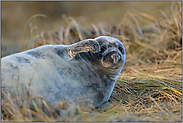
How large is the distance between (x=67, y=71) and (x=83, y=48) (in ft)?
0.76

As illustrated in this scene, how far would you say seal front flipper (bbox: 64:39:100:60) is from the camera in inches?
73.0

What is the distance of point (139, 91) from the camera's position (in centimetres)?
250

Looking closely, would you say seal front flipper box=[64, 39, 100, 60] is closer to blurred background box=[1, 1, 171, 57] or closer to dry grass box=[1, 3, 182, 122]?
dry grass box=[1, 3, 182, 122]

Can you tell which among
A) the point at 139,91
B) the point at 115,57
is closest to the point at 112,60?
the point at 115,57

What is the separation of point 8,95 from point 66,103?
0.42m

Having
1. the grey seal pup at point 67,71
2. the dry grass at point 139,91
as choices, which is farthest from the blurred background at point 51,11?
the grey seal pup at point 67,71

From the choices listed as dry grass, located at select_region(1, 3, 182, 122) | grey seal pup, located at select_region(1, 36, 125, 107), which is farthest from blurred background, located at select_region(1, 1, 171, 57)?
grey seal pup, located at select_region(1, 36, 125, 107)

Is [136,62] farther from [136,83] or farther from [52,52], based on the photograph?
[52,52]

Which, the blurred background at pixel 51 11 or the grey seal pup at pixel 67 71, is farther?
the blurred background at pixel 51 11

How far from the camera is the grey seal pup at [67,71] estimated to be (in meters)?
1.66

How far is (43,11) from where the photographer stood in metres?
13.4

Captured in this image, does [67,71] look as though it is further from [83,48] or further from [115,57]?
[115,57]

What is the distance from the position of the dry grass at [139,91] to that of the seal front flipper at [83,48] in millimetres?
465

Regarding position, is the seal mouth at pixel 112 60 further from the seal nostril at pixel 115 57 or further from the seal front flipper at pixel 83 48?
the seal front flipper at pixel 83 48
